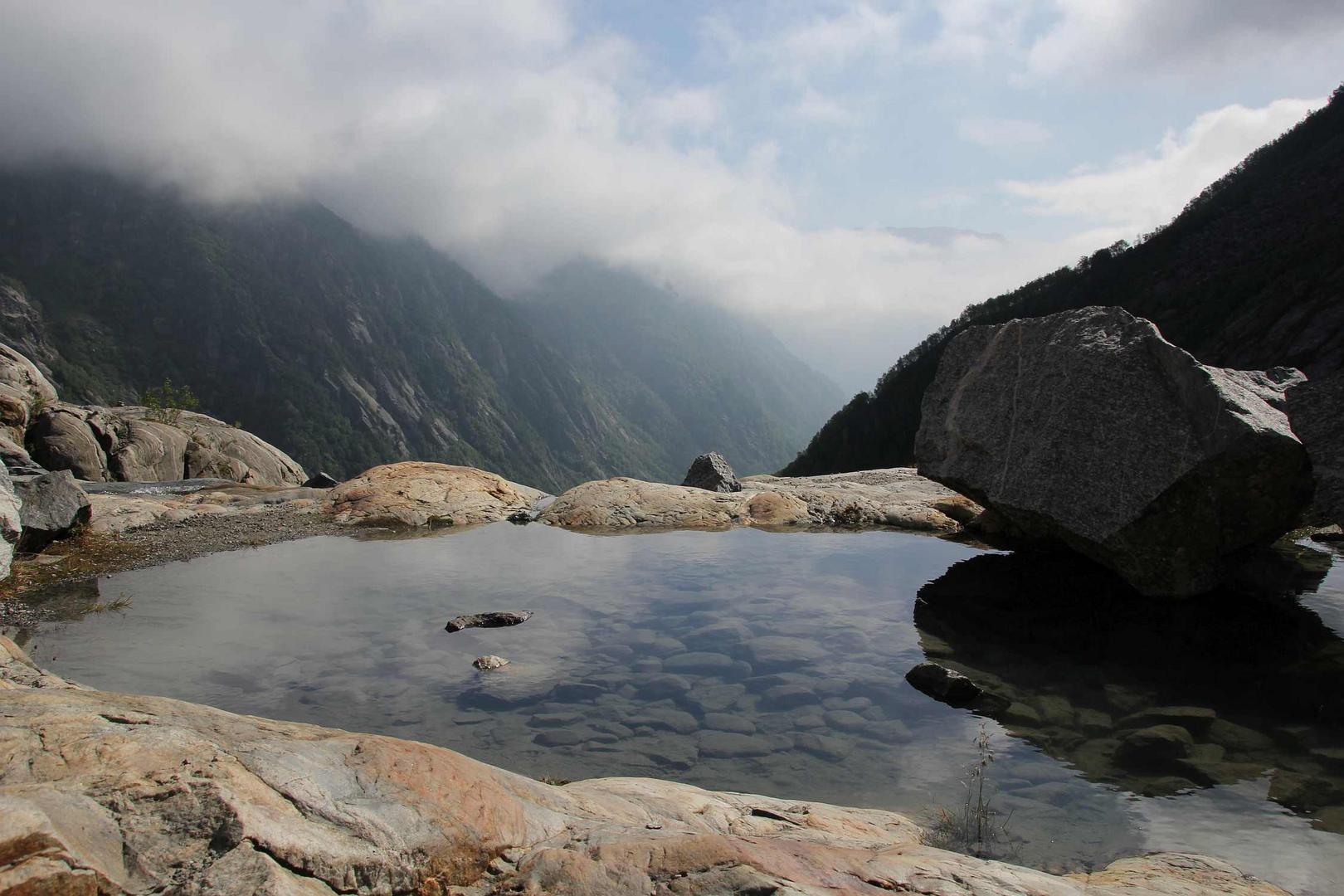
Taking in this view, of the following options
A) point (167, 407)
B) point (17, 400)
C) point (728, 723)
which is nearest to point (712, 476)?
point (728, 723)

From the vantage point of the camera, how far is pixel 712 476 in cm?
2798

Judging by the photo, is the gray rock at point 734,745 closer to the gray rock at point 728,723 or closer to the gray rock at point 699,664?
the gray rock at point 728,723

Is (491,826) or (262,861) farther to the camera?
(491,826)

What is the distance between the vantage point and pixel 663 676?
10.9 metres

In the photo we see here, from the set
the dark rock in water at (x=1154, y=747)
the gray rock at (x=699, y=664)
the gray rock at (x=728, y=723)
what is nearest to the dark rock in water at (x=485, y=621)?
the gray rock at (x=699, y=664)

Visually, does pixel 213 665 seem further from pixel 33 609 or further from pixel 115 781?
pixel 115 781

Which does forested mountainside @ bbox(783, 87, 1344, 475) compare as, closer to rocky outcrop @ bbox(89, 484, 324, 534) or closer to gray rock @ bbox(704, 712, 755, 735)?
gray rock @ bbox(704, 712, 755, 735)

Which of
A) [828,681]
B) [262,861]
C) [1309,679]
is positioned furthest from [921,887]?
[1309,679]

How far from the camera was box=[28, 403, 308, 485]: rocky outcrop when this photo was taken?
136 ft

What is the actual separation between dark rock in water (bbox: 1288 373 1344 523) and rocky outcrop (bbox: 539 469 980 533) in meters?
8.45

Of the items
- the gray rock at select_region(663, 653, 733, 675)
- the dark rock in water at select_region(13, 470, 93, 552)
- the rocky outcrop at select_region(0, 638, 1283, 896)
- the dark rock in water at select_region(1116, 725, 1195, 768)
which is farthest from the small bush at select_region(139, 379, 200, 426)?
the dark rock in water at select_region(1116, 725, 1195, 768)

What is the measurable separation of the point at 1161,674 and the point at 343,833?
10.6 meters

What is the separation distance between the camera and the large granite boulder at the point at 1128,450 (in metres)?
13.0

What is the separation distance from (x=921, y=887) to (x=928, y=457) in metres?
14.6
